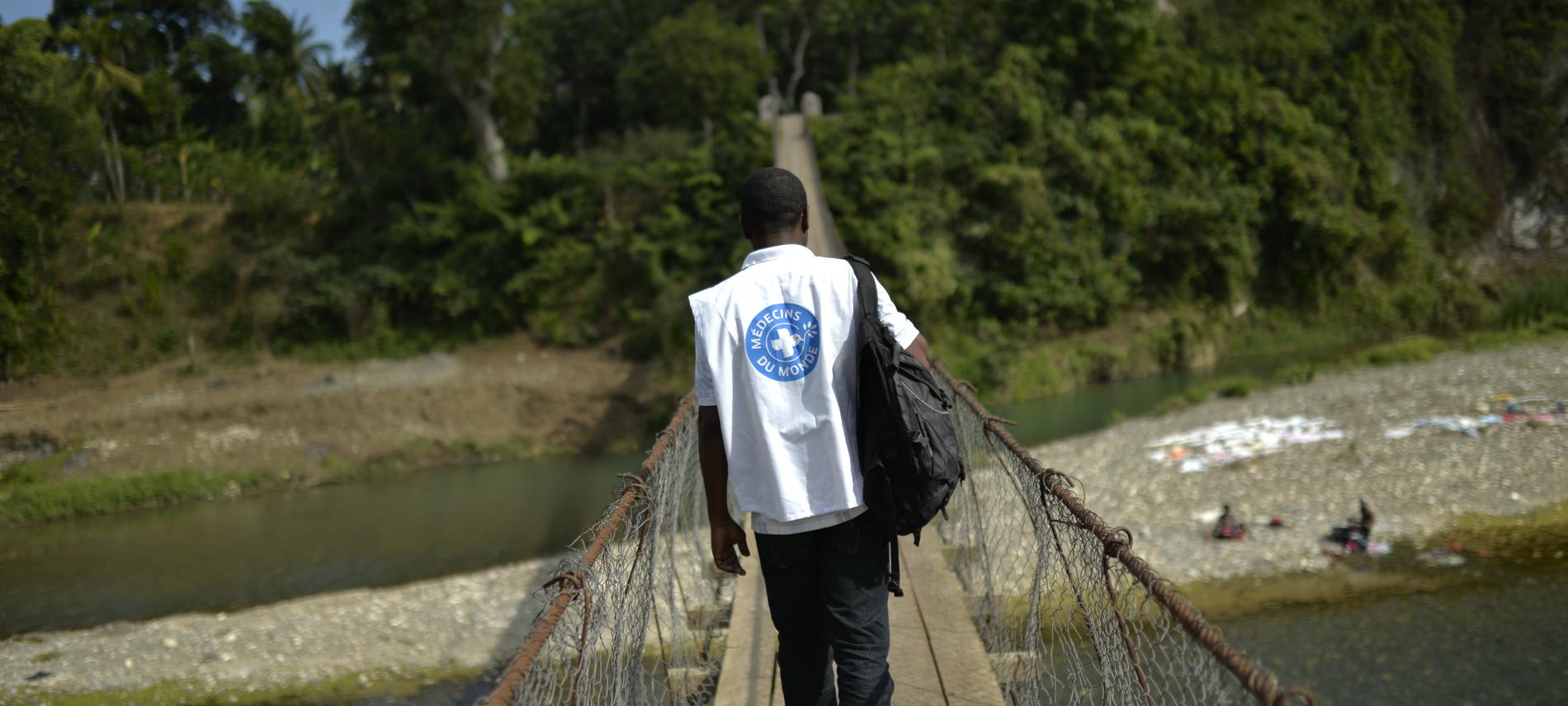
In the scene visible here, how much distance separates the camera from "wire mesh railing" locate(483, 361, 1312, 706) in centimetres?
145

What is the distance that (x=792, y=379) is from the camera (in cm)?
176

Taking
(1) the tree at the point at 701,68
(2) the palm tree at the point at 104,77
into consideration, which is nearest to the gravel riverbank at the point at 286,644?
(1) the tree at the point at 701,68

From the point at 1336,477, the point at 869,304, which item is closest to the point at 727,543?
the point at 869,304

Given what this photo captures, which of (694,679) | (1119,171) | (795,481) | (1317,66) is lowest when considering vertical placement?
(694,679)

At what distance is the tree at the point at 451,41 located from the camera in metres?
15.1

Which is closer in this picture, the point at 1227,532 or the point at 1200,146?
the point at 1227,532

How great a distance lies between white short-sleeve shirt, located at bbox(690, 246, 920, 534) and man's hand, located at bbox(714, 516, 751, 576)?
0.16m

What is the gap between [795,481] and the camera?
1761 millimetres

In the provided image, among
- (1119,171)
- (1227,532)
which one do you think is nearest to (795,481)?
(1227,532)

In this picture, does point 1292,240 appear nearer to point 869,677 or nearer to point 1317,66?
point 1317,66

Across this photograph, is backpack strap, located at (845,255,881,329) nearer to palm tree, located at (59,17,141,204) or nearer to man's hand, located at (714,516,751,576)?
man's hand, located at (714,516,751,576)

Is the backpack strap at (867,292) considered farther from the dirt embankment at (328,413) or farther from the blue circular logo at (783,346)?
the dirt embankment at (328,413)

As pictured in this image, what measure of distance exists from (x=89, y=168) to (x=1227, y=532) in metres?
20.4

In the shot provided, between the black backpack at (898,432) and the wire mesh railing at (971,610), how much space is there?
0.33m
